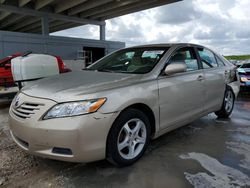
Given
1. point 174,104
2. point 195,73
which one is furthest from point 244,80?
point 174,104

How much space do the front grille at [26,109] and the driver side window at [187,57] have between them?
194 cm

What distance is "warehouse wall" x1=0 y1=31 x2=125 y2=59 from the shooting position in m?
14.8

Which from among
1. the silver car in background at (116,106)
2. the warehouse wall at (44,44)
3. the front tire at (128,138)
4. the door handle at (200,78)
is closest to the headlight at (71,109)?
the silver car in background at (116,106)

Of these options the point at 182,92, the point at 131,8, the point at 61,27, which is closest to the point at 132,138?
the point at 182,92

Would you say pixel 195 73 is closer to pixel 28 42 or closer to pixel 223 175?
pixel 223 175

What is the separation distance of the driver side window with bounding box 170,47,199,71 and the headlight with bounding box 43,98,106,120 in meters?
1.56

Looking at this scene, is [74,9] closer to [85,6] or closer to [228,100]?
[85,6]

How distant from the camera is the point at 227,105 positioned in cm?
474

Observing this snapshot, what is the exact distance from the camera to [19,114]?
2.49 metres

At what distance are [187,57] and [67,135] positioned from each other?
2348 millimetres

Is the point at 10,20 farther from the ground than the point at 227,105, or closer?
farther from the ground

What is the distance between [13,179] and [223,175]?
225 cm

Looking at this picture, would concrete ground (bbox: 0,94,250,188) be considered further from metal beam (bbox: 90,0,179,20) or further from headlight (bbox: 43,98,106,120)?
metal beam (bbox: 90,0,179,20)

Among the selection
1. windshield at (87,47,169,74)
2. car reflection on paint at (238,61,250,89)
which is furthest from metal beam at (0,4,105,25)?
windshield at (87,47,169,74)
